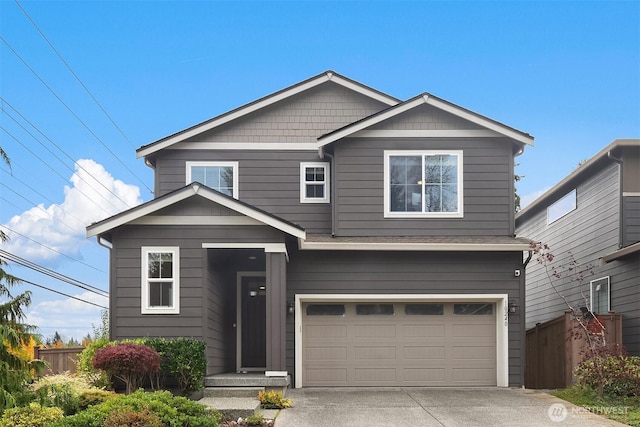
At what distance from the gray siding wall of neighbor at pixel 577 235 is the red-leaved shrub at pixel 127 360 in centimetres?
1093

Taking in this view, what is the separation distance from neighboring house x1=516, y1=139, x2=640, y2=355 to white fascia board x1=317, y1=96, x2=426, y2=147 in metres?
4.54

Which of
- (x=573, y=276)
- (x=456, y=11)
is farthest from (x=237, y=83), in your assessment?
(x=573, y=276)

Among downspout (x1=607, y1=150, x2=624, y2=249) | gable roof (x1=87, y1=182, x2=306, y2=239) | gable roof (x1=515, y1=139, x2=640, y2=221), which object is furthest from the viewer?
downspout (x1=607, y1=150, x2=624, y2=249)

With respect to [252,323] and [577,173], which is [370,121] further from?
[577,173]

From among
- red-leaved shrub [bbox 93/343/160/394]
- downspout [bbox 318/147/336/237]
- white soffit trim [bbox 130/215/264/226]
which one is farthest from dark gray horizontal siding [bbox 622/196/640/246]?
red-leaved shrub [bbox 93/343/160/394]

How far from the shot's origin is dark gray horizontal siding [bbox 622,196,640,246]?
1780 centimetres

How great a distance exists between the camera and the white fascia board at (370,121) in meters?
17.5

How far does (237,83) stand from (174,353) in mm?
11303

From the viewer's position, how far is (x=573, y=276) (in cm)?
2103

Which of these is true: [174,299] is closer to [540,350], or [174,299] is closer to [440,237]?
[440,237]

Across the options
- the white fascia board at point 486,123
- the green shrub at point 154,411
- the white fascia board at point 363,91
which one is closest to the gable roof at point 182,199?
the green shrub at point 154,411

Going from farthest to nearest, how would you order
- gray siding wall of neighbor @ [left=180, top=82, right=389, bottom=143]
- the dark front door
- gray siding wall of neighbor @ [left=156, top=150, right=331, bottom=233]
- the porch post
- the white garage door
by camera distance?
1. gray siding wall of neighbor @ [left=180, top=82, right=389, bottom=143]
2. gray siding wall of neighbor @ [left=156, top=150, right=331, bottom=233]
3. the dark front door
4. the white garage door
5. the porch post

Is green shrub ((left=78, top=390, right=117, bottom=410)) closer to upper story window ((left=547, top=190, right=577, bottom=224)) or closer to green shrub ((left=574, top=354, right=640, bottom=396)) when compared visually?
green shrub ((left=574, top=354, right=640, bottom=396))

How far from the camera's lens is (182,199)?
15.3 metres
